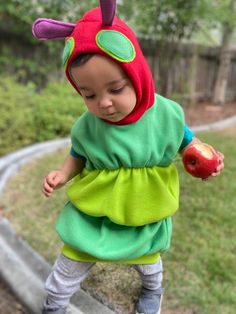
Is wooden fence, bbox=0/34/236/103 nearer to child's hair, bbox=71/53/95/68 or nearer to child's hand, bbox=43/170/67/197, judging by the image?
child's hand, bbox=43/170/67/197

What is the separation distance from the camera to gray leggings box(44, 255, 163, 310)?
6.70 feet

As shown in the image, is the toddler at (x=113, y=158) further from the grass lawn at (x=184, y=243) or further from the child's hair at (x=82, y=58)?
the grass lawn at (x=184, y=243)

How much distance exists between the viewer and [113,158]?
1848mm

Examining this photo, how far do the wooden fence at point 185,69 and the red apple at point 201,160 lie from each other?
6700 millimetres

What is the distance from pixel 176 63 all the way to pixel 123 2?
207 centimetres

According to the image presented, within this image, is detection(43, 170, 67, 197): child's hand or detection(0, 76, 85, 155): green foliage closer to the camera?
detection(43, 170, 67, 197): child's hand

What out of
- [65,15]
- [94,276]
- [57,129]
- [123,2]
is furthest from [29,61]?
[94,276]

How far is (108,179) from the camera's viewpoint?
1.89 metres

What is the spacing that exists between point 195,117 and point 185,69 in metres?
2.15

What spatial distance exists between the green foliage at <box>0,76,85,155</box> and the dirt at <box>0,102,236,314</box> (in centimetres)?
216

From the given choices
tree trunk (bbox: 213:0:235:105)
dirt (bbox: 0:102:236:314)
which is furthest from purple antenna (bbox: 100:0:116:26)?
tree trunk (bbox: 213:0:235:105)

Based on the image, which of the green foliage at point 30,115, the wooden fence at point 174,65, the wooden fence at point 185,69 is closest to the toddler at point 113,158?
the green foliage at point 30,115

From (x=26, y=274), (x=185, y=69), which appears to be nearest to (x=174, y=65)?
(x=185, y=69)

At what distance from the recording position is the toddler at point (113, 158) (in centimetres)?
166
